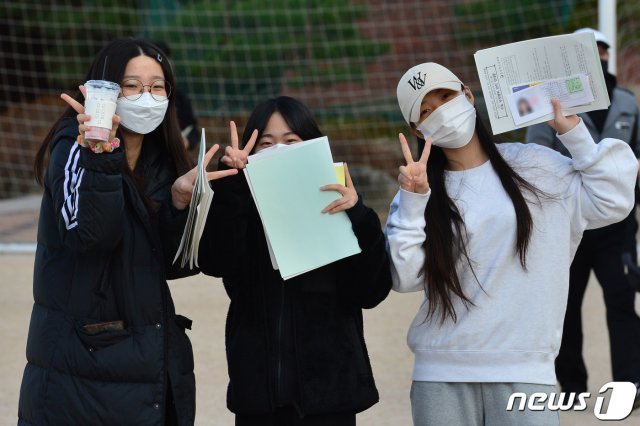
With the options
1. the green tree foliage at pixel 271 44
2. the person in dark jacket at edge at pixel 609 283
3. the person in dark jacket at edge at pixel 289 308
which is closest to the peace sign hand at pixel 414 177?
the person in dark jacket at edge at pixel 289 308

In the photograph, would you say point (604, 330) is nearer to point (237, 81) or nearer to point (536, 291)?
point (536, 291)

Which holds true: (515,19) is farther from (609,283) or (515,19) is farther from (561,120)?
(561,120)

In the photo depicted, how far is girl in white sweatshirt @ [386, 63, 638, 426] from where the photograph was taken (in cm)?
305

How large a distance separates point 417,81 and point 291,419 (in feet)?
3.25

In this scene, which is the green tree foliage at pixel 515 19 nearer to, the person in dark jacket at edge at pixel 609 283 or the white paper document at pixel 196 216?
the person in dark jacket at edge at pixel 609 283

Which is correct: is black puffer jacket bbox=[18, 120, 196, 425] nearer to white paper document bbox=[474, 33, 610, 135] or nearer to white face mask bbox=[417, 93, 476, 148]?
white face mask bbox=[417, 93, 476, 148]

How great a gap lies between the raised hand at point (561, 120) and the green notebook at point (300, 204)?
25.7 inches

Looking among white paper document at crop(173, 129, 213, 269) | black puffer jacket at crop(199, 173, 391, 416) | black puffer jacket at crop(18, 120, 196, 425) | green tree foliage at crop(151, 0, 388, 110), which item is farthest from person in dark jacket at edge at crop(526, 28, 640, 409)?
green tree foliage at crop(151, 0, 388, 110)

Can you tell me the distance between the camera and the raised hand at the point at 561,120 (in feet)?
10.5

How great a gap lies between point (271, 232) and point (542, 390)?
0.82m

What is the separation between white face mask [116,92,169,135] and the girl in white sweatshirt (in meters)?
0.68

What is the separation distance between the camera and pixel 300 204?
10.2ft

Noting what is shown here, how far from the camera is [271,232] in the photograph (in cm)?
307

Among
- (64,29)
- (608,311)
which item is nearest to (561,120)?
(608,311)
